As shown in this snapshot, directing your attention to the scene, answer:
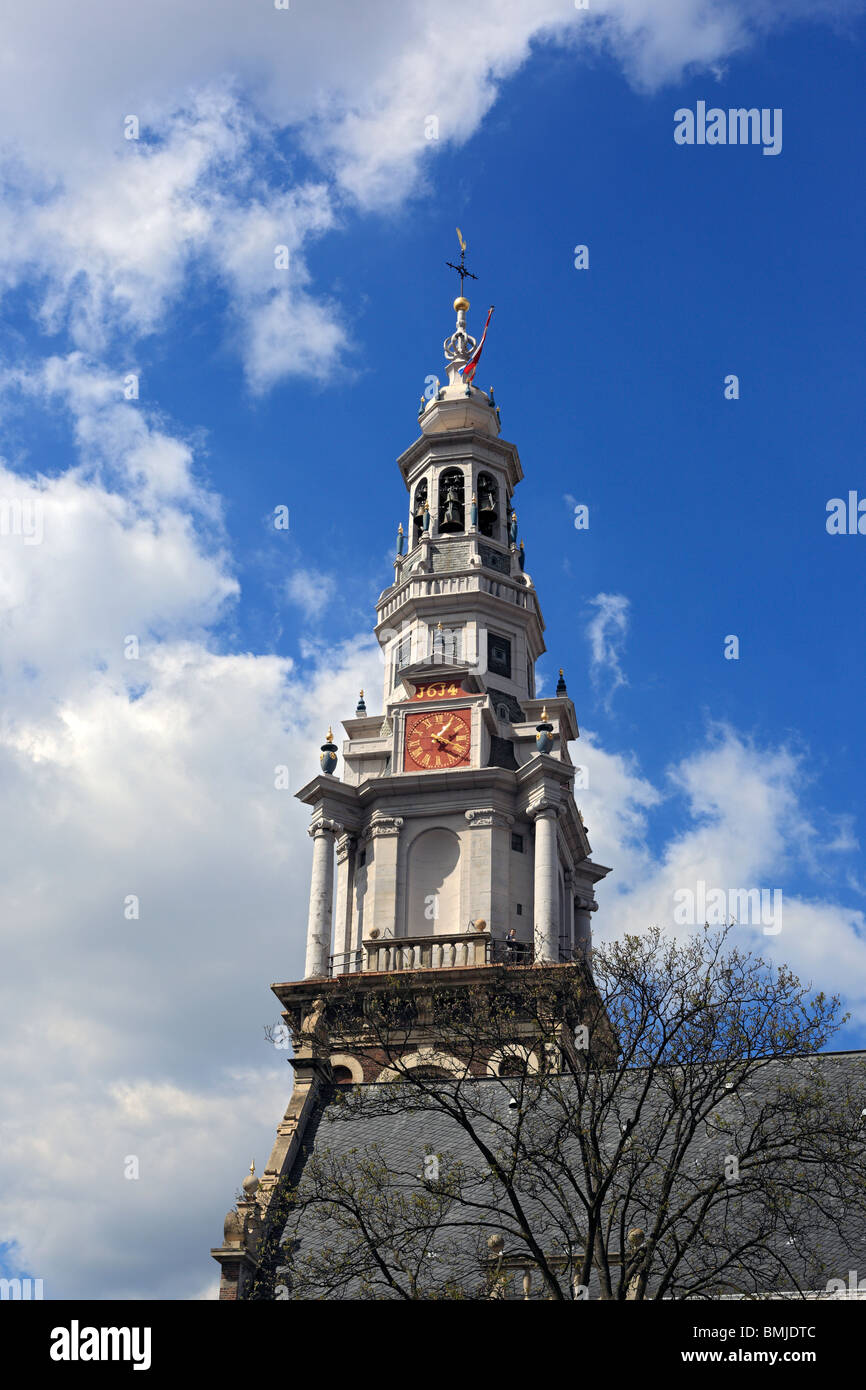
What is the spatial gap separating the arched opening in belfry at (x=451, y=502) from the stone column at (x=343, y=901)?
56.6 feet

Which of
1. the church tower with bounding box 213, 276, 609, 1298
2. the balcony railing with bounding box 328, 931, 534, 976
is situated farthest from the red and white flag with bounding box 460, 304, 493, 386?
the balcony railing with bounding box 328, 931, 534, 976

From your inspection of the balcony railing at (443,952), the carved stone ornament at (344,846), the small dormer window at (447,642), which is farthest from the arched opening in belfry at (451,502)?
the balcony railing at (443,952)

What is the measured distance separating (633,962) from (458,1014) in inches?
660

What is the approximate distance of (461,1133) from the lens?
47.6 m

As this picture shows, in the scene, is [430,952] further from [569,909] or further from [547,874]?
[569,909]

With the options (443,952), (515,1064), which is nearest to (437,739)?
(443,952)

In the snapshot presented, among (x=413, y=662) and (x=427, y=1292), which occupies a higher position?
(x=413, y=662)

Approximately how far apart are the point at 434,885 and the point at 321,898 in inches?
173

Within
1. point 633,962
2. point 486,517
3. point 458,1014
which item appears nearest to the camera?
point 633,962

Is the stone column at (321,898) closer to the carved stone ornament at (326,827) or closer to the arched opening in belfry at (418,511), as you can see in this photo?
the carved stone ornament at (326,827)

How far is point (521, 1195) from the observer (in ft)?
144

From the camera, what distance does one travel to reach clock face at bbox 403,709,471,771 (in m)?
65.6
